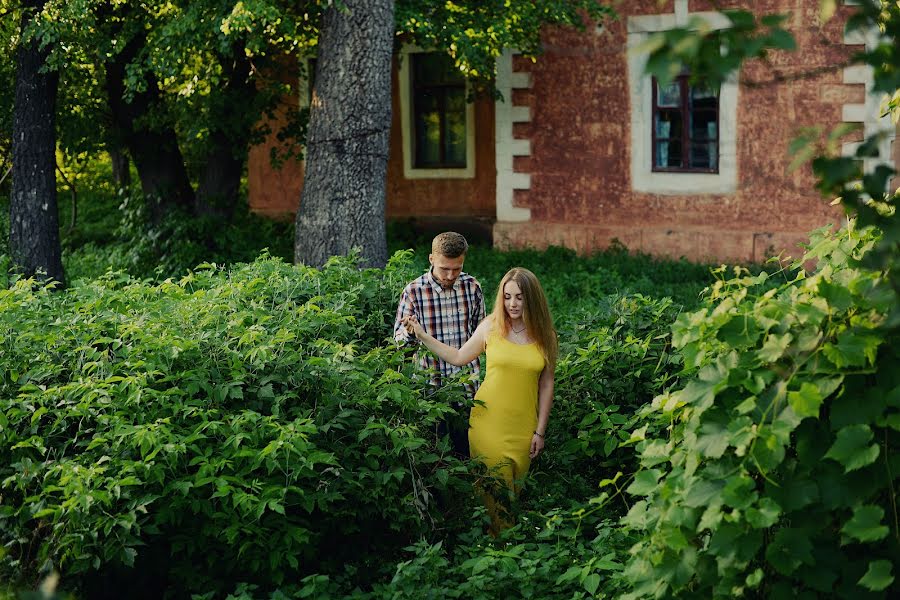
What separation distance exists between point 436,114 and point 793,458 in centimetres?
1691

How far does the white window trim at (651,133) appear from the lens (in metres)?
16.3

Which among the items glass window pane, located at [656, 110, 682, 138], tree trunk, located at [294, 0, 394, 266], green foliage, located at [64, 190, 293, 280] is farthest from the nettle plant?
glass window pane, located at [656, 110, 682, 138]

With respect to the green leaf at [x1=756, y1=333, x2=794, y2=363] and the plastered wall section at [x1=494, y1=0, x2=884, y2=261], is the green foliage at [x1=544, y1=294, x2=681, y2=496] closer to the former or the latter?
the green leaf at [x1=756, y1=333, x2=794, y2=363]

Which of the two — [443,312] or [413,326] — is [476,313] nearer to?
[443,312]

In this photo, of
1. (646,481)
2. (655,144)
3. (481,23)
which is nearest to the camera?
(646,481)

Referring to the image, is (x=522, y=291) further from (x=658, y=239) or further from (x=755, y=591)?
(x=658, y=239)

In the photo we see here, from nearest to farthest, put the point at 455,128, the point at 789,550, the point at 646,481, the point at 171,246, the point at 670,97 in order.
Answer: the point at 789,550 → the point at 646,481 → the point at 171,246 → the point at 670,97 → the point at 455,128

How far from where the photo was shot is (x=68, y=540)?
4.78 m

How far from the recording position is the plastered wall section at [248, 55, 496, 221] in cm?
1977

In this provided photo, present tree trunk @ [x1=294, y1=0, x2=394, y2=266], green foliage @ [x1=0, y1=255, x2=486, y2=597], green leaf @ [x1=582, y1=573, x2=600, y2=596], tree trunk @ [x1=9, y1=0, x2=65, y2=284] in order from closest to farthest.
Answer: green leaf @ [x1=582, y1=573, x2=600, y2=596] → green foliage @ [x1=0, y1=255, x2=486, y2=597] → tree trunk @ [x1=294, y1=0, x2=394, y2=266] → tree trunk @ [x1=9, y1=0, x2=65, y2=284]

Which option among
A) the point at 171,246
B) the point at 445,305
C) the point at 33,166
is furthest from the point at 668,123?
the point at 445,305

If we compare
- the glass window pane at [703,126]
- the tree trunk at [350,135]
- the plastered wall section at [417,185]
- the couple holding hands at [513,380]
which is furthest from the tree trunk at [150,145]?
the couple holding hands at [513,380]

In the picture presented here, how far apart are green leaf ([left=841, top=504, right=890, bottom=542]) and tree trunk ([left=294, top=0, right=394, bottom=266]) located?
8279mm

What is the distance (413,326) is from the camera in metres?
6.54
